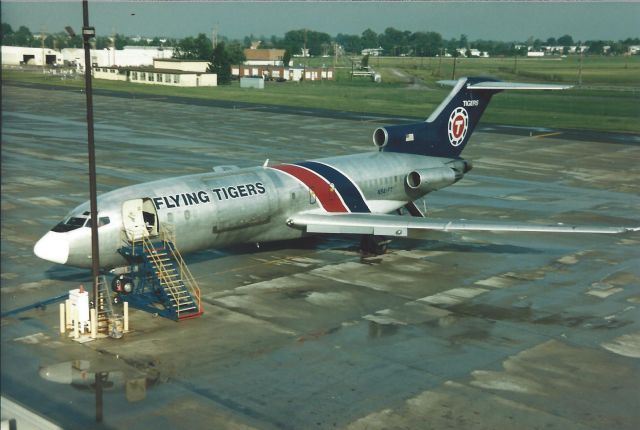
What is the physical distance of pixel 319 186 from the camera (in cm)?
3222

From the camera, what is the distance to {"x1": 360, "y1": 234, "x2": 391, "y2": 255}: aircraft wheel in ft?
106

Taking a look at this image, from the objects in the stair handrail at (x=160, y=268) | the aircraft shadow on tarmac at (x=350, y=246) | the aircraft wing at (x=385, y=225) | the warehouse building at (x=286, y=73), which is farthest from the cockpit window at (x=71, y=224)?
the warehouse building at (x=286, y=73)

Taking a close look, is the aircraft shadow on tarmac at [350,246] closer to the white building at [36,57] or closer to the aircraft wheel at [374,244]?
the aircraft wheel at [374,244]

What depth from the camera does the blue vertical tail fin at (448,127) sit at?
121 ft

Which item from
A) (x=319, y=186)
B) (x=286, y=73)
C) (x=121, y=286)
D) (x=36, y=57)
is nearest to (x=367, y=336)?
(x=121, y=286)

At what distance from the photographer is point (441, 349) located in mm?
21969

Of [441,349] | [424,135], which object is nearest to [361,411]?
[441,349]

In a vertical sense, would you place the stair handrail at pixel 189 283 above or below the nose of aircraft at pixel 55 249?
below

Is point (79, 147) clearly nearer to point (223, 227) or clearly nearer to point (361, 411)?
point (223, 227)

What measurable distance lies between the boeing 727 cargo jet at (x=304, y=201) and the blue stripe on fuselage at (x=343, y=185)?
54 millimetres

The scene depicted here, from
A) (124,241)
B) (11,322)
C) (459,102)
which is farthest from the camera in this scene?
(459,102)

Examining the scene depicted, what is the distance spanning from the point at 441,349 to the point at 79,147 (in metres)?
49.1

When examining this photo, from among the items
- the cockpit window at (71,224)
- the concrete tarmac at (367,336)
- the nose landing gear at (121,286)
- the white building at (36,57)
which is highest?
the white building at (36,57)

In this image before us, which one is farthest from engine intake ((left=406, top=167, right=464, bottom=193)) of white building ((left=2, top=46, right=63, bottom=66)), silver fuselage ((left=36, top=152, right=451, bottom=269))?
white building ((left=2, top=46, right=63, bottom=66))
